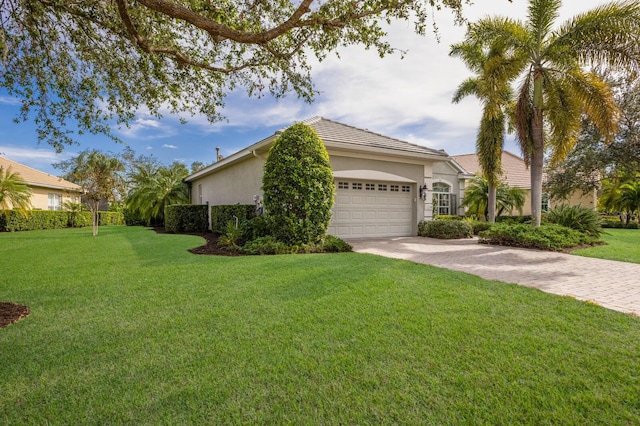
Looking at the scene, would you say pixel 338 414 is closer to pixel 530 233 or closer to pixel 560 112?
pixel 530 233

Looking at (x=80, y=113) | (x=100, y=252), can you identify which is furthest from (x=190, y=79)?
(x=100, y=252)

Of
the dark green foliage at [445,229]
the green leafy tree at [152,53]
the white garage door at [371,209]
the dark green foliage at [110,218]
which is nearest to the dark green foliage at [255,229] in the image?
the white garage door at [371,209]

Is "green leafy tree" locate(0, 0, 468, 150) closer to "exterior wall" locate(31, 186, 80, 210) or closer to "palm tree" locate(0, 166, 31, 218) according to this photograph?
"palm tree" locate(0, 166, 31, 218)

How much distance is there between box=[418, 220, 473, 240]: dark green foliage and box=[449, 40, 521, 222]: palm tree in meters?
2.93

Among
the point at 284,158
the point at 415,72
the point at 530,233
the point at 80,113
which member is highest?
the point at 415,72

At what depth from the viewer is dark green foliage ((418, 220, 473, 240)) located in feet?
39.2

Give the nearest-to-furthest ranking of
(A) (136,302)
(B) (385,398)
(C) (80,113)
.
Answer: (B) (385,398), (A) (136,302), (C) (80,113)

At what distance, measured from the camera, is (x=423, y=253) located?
327 inches

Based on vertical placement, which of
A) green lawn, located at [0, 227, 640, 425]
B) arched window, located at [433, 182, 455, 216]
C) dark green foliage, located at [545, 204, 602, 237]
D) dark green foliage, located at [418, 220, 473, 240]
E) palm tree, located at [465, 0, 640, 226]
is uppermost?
palm tree, located at [465, 0, 640, 226]

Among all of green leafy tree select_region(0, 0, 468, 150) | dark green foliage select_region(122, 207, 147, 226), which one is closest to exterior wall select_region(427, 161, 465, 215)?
green leafy tree select_region(0, 0, 468, 150)

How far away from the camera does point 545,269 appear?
20.9ft

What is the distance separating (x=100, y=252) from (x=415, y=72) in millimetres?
9798

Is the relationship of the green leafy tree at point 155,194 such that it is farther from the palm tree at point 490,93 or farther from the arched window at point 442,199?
the palm tree at point 490,93

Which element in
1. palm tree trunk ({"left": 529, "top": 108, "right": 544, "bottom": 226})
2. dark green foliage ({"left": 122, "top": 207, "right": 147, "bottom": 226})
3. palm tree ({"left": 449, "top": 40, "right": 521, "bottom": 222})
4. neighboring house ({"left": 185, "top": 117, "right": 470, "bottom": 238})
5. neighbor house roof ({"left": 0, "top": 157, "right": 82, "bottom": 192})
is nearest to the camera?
palm tree ({"left": 449, "top": 40, "right": 521, "bottom": 222})
